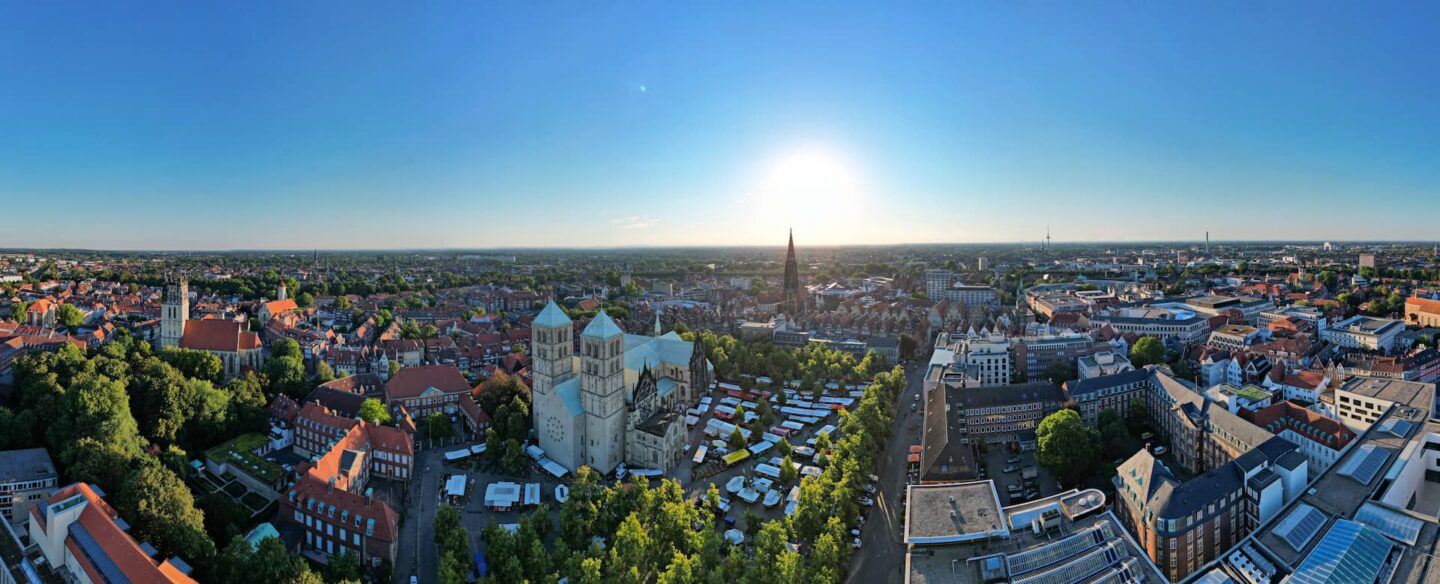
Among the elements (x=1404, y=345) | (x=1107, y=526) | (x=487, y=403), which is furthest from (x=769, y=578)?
(x=1404, y=345)

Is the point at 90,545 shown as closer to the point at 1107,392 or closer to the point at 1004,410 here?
the point at 1004,410

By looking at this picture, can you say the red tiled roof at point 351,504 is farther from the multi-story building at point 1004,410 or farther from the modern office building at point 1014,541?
the multi-story building at point 1004,410

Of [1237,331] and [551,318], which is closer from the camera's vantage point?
[551,318]

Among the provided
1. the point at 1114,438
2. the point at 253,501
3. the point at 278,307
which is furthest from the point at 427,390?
the point at 278,307

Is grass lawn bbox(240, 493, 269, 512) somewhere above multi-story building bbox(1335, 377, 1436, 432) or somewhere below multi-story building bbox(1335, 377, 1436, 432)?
Answer: below

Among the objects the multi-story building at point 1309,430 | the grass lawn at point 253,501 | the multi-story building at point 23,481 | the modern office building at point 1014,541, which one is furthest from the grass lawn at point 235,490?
the multi-story building at point 1309,430

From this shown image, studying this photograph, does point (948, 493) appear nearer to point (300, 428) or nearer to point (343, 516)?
point (343, 516)

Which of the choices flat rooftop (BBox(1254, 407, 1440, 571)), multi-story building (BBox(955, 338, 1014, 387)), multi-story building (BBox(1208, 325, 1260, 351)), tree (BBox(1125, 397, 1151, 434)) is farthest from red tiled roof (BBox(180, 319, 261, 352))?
multi-story building (BBox(1208, 325, 1260, 351))

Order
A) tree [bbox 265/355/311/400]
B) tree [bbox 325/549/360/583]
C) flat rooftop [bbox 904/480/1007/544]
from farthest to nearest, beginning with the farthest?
1. tree [bbox 265/355/311/400]
2. tree [bbox 325/549/360/583]
3. flat rooftop [bbox 904/480/1007/544]

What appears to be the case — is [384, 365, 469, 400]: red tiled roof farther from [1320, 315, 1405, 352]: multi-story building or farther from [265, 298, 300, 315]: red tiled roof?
[1320, 315, 1405, 352]: multi-story building
